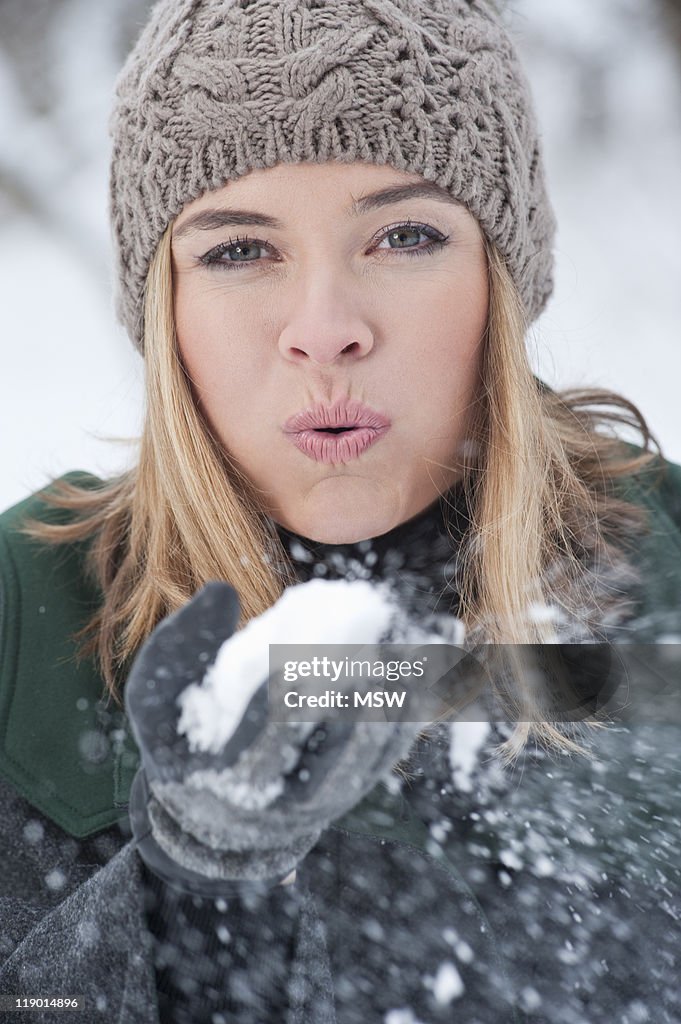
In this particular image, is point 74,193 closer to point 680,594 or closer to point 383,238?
point 383,238

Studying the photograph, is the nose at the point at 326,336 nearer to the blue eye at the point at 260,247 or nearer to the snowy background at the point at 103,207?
the blue eye at the point at 260,247

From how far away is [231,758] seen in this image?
78cm

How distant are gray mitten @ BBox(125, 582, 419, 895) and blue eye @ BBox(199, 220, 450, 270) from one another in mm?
531

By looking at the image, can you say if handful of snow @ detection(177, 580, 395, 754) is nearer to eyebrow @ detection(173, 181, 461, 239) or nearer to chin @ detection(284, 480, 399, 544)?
chin @ detection(284, 480, 399, 544)

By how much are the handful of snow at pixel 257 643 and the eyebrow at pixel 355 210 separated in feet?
1.68

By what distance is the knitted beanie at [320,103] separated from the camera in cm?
110

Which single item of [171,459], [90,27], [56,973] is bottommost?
[56,973]

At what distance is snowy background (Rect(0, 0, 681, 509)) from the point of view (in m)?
2.58

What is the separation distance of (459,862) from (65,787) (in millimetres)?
559

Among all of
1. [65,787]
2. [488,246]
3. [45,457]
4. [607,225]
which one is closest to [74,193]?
[45,457]

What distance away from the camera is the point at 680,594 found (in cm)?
141

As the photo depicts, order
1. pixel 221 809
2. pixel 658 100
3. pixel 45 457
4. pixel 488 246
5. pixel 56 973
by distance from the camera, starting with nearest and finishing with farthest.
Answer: pixel 221 809
pixel 56 973
pixel 488 246
pixel 45 457
pixel 658 100

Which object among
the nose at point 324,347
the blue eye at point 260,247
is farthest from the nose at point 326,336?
the blue eye at point 260,247

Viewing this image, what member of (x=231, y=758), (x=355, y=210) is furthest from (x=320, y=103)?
(x=231, y=758)
